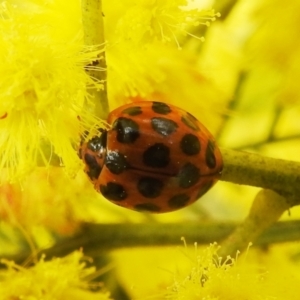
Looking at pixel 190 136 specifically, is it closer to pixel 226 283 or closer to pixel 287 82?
pixel 226 283

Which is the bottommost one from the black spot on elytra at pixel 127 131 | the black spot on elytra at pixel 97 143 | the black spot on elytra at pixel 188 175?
the black spot on elytra at pixel 188 175

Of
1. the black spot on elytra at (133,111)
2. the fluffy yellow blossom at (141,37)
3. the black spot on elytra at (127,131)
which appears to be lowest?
the black spot on elytra at (127,131)

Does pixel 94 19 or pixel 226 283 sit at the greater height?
pixel 94 19

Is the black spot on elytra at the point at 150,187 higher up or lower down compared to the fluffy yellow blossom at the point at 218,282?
higher up

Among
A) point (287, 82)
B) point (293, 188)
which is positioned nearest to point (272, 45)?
point (287, 82)

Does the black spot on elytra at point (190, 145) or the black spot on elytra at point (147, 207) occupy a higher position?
the black spot on elytra at point (190, 145)
